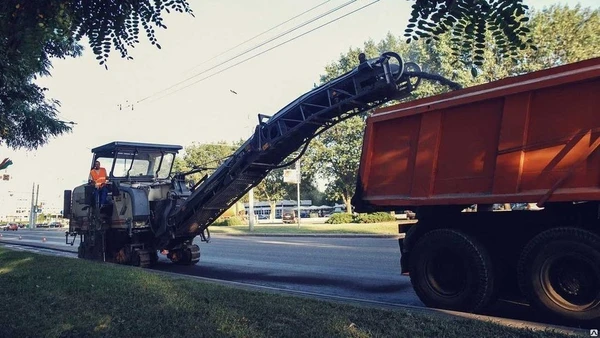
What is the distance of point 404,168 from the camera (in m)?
6.81

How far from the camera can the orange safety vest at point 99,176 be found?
12.3m

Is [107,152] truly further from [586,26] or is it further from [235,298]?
[586,26]

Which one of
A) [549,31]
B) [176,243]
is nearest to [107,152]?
[176,243]

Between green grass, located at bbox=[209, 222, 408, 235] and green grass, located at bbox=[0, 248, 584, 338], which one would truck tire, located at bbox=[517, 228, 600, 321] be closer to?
green grass, located at bbox=[0, 248, 584, 338]

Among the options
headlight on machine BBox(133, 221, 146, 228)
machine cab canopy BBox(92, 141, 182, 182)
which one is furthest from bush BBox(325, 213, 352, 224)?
headlight on machine BBox(133, 221, 146, 228)

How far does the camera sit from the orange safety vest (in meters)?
12.3

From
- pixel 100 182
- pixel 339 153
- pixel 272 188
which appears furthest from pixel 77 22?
pixel 272 188

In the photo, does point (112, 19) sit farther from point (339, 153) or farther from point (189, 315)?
point (339, 153)

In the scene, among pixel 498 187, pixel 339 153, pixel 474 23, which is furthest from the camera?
pixel 339 153

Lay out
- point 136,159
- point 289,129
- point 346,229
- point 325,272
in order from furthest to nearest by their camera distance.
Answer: point 346,229, point 136,159, point 325,272, point 289,129

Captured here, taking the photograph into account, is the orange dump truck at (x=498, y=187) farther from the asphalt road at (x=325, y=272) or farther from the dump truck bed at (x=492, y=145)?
the asphalt road at (x=325, y=272)

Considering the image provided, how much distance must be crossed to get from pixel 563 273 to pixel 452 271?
4.35ft

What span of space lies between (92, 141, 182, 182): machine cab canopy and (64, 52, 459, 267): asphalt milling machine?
3 centimetres

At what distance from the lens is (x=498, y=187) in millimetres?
5789
